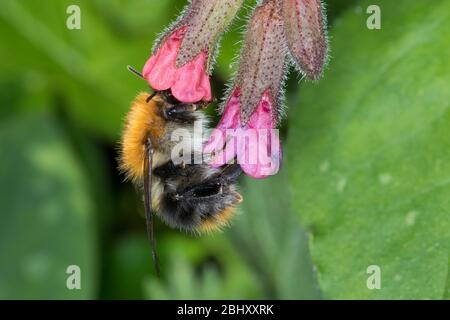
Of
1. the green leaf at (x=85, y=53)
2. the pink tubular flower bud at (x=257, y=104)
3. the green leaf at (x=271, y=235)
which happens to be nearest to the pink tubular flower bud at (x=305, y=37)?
the pink tubular flower bud at (x=257, y=104)

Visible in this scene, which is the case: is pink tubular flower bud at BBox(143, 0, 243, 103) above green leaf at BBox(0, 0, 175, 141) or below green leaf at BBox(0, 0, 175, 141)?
below

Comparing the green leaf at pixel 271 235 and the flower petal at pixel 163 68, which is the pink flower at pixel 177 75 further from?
the green leaf at pixel 271 235

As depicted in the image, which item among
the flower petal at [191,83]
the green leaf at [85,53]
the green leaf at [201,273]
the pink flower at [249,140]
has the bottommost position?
the green leaf at [201,273]

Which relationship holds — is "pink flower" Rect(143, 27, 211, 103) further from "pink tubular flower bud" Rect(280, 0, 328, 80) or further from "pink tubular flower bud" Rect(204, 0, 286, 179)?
"pink tubular flower bud" Rect(280, 0, 328, 80)

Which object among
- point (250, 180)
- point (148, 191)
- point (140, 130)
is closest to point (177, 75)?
point (140, 130)

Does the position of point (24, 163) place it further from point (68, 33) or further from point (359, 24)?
point (359, 24)

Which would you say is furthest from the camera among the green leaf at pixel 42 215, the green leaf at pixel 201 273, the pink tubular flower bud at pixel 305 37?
the green leaf at pixel 42 215

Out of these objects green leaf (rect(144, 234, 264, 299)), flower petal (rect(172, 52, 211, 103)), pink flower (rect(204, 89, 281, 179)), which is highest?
flower petal (rect(172, 52, 211, 103))

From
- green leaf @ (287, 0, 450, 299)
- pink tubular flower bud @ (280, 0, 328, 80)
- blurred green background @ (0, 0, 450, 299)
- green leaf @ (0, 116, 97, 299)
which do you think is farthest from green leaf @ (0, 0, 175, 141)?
pink tubular flower bud @ (280, 0, 328, 80)
